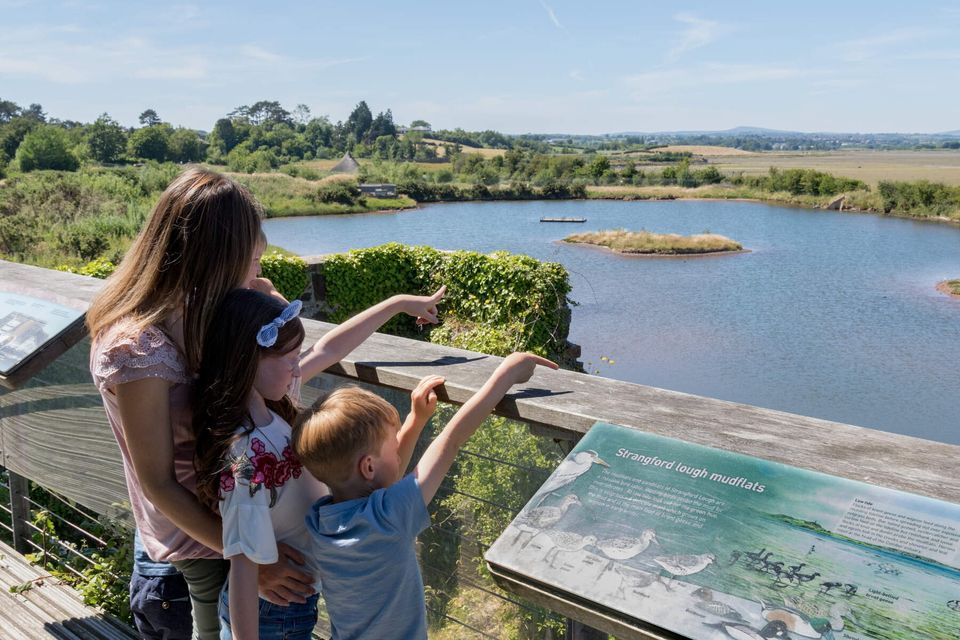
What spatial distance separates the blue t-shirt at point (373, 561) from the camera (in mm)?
1095

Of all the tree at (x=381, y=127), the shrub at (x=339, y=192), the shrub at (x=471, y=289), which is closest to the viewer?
the shrub at (x=471, y=289)

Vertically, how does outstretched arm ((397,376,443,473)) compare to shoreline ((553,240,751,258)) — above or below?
above

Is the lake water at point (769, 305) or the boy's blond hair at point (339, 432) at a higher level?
the boy's blond hair at point (339, 432)

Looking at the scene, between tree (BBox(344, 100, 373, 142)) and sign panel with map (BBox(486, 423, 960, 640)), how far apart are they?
79.5 metres

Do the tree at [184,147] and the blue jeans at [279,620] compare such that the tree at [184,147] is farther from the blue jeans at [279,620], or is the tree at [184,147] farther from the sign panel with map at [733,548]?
the sign panel with map at [733,548]

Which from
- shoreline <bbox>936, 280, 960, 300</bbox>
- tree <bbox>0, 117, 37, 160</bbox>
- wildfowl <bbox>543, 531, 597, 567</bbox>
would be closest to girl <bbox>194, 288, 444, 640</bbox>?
wildfowl <bbox>543, 531, 597, 567</bbox>

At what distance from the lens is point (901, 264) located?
30.1 m

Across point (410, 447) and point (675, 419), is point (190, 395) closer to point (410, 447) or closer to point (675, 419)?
point (410, 447)

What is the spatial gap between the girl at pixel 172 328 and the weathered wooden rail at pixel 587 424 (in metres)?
0.43

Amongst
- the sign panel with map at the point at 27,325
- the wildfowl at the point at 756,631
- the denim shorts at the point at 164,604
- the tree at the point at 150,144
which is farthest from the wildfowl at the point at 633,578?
the tree at the point at 150,144

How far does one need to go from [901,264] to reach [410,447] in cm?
3327

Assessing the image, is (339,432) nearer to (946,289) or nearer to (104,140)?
(946,289)

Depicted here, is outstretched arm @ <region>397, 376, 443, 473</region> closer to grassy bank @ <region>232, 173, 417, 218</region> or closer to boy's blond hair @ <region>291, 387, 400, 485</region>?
boy's blond hair @ <region>291, 387, 400, 485</region>

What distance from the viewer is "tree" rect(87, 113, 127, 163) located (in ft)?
145
